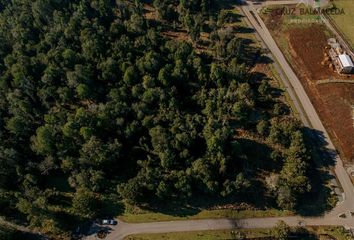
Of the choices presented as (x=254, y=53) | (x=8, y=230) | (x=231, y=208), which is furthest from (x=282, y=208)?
(x=8, y=230)

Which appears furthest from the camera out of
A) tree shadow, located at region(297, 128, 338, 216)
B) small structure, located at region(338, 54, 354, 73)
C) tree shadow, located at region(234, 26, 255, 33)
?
tree shadow, located at region(234, 26, 255, 33)

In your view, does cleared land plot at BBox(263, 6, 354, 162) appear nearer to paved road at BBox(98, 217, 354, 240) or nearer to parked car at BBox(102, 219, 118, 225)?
paved road at BBox(98, 217, 354, 240)

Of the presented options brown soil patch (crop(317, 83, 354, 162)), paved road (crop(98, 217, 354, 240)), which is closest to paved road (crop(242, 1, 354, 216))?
brown soil patch (crop(317, 83, 354, 162))

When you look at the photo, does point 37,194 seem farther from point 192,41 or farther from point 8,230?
point 192,41

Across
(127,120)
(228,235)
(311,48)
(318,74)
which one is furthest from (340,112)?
(127,120)

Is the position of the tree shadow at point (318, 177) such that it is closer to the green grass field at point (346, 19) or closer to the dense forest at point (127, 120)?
the dense forest at point (127, 120)

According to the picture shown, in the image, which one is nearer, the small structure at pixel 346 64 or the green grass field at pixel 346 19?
the small structure at pixel 346 64

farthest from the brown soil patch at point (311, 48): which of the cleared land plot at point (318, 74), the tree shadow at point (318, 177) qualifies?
the tree shadow at point (318, 177)

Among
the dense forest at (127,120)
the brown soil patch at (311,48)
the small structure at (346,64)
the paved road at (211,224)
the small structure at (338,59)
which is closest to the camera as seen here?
the paved road at (211,224)
